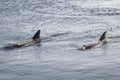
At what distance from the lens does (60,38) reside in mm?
34375

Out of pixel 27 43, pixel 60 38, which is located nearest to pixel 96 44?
pixel 60 38

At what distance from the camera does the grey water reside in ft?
78.0

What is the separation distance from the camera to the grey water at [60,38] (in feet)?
78.0

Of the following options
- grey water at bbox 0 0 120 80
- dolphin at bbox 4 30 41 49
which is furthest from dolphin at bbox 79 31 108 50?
dolphin at bbox 4 30 41 49

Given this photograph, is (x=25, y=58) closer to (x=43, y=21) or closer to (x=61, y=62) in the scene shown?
(x=61, y=62)

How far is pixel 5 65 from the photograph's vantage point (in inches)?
1005

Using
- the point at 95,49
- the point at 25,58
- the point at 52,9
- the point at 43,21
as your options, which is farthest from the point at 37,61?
the point at 52,9

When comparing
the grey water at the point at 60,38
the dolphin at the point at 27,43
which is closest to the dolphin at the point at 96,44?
the grey water at the point at 60,38

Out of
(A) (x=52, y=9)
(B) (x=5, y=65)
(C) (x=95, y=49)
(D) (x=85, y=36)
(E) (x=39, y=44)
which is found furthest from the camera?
(A) (x=52, y=9)

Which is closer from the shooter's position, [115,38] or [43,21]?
[115,38]

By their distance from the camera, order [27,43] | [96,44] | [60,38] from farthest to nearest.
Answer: [60,38] → [27,43] → [96,44]

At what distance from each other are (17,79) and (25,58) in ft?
16.7

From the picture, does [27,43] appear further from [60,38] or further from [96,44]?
[96,44]

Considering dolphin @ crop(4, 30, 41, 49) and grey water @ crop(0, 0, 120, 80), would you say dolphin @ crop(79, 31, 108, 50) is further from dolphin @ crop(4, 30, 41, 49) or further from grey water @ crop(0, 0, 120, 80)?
dolphin @ crop(4, 30, 41, 49)
